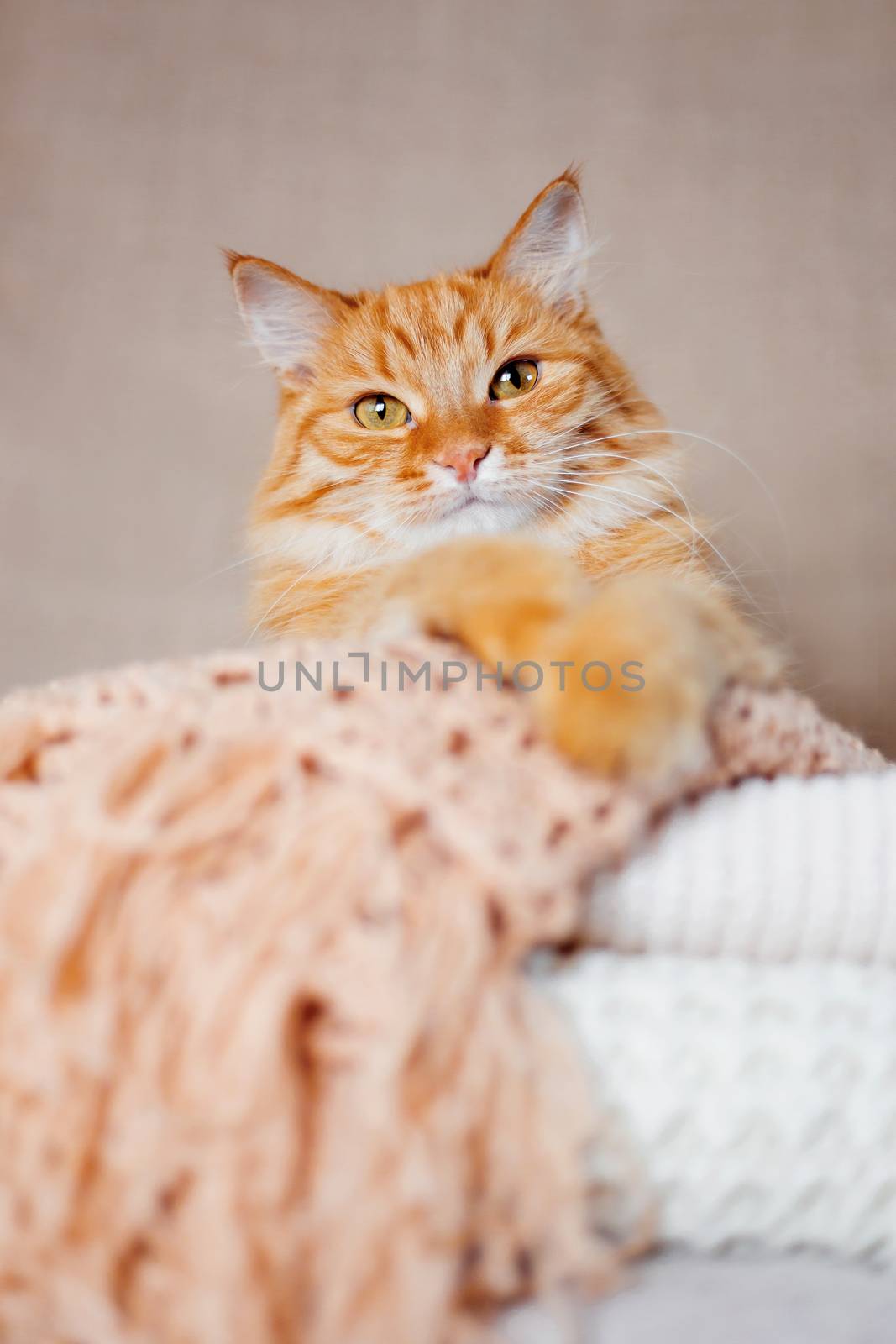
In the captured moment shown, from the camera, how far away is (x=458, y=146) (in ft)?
6.96

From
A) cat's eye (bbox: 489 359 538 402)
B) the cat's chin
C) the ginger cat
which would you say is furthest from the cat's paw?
cat's eye (bbox: 489 359 538 402)

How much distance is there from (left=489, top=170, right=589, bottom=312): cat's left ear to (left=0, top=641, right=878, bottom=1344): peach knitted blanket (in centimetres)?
113

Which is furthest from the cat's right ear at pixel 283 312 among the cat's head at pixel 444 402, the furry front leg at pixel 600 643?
the furry front leg at pixel 600 643

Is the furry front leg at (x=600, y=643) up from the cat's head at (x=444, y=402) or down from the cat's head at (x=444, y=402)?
down

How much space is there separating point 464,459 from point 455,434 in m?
0.05

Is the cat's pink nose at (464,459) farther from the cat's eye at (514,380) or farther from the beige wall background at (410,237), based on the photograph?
the beige wall background at (410,237)

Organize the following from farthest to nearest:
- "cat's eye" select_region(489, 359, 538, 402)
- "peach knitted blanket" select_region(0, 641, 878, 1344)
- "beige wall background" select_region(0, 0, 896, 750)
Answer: "beige wall background" select_region(0, 0, 896, 750) → "cat's eye" select_region(489, 359, 538, 402) → "peach knitted blanket" select_region(0, 641, 878, 1344)

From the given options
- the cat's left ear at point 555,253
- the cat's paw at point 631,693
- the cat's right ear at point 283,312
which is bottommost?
the cat's paw at point 631,693

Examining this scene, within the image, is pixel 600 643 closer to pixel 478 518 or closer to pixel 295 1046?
pixel 295 1046

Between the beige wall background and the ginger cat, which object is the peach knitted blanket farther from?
the beige wall background

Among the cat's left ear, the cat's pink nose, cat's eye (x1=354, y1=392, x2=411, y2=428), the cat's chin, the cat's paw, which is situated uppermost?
the cat's left ear

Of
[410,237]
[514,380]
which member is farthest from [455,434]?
[410,237]

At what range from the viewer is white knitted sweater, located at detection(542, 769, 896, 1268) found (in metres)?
0.55

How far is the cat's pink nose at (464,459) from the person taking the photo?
1244 mm
